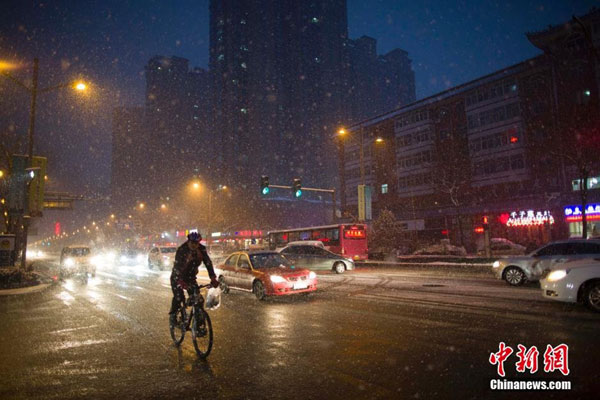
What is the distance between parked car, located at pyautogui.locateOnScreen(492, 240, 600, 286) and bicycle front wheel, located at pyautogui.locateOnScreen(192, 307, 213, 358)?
33.7 feet

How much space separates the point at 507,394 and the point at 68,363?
234 inches

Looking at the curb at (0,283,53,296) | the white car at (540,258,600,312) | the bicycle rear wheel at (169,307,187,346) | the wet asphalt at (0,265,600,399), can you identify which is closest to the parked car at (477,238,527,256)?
the wet asphalt at (0,265,600,399)

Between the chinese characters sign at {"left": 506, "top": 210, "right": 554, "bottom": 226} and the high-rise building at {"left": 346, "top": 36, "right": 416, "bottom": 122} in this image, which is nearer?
the chinese characters sign at {"left": 506, "top": 210, "right": 554, "bottom": 226}

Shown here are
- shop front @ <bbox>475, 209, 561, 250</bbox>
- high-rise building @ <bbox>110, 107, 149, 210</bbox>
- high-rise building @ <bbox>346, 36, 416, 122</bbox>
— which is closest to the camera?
shop front @ <bbox>475, 209, 561, 250</bbox>

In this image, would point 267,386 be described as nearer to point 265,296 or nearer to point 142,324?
point 142,324

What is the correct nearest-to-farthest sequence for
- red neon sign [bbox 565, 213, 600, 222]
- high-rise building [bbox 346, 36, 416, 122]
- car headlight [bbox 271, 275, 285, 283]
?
car headlight [bbox 271, 275, 285, 283], red neon sign [bbox 565, 213, 600, 222], high-rise building [bbox 346, 36, 416, 122]

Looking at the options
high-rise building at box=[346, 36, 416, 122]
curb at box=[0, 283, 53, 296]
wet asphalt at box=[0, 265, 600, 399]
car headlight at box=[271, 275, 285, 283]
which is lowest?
curb at box=[0, 283, 53, 296]

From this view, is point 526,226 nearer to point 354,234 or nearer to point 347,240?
point 354,234

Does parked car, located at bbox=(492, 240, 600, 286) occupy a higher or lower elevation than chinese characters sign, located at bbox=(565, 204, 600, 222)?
lower

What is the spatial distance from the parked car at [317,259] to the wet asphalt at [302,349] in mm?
11404

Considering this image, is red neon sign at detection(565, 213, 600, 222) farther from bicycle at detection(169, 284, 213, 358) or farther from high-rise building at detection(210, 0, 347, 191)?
high-rise building at detection(210, 0, 347, 191)

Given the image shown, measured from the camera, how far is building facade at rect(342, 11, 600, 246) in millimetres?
39312

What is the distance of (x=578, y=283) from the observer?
29.3ft

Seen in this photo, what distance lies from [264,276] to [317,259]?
440 inches
